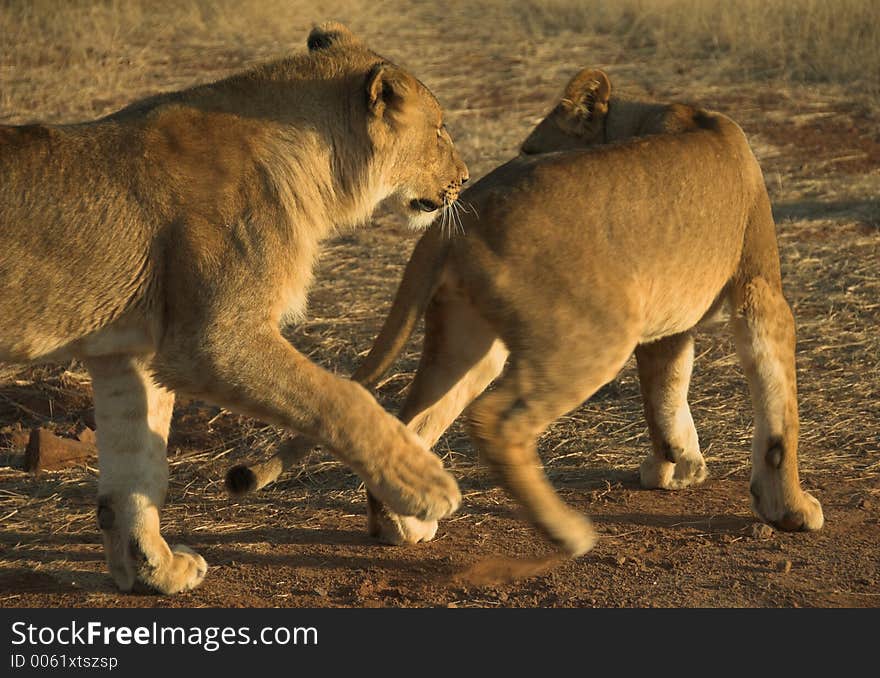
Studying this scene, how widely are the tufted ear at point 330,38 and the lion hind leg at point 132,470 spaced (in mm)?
1146

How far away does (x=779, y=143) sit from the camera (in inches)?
410

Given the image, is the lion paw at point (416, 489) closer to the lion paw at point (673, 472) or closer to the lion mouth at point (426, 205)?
the lion mouth at point (426, 205)

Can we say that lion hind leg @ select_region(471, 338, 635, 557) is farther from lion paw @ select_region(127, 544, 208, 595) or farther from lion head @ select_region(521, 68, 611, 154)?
lion head @ select_region(521, 68, 611, 154)

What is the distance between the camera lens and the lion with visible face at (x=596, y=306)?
12.9 feet

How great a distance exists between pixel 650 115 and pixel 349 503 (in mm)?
1794

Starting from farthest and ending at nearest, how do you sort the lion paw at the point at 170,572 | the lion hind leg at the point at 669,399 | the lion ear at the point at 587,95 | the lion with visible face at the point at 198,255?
the lion ear at the point at 587,95 < the lion hind leg at the point at 669,399 < the lion paw at the point at 170,572 < the lion with visible face at the point at 198,255

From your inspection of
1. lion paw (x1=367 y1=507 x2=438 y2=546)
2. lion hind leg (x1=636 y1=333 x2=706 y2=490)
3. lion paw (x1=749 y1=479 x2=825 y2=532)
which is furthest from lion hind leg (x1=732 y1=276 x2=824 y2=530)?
lion paw (x1=367 y1=507 x2=438 y2=546)

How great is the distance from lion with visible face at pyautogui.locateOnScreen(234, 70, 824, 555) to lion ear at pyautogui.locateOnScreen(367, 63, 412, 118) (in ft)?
1.35

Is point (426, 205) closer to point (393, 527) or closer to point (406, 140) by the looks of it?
point (406, 140)

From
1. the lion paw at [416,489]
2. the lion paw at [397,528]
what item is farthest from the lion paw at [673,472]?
the lion paw at [416,489]

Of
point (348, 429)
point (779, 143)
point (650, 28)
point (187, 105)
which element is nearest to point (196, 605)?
point (348, 429)

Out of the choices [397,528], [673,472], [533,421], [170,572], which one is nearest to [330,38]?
[533,421]

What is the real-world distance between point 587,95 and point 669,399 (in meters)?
1.21

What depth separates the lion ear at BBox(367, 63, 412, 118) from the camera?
12.9ft
